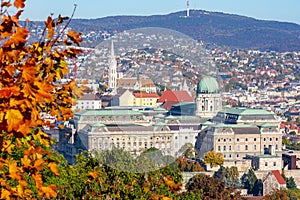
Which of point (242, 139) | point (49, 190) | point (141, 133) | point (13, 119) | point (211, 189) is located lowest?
point (242, 139)

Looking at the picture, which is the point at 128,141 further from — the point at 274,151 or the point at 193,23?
the point at 193,23

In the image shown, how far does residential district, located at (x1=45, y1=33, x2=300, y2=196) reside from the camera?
7.27 meters

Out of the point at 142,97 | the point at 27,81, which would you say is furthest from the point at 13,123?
the point at 142,97

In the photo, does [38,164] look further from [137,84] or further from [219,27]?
[219,27]

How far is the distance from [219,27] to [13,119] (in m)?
173

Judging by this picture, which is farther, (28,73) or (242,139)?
(242,139)

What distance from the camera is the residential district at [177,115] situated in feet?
23.8

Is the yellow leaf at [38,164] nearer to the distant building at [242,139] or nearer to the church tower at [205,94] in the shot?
the church tower at [205,94]

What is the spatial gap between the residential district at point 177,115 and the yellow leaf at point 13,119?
102cm

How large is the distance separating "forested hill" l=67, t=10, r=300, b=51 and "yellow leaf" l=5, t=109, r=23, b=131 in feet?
489

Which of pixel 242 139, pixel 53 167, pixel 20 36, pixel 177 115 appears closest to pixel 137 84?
pixel 177 115

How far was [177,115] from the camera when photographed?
23.5 ft

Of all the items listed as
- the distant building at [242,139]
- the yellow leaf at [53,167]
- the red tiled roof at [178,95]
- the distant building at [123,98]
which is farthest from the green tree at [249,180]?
the yellow leaf at [53,167]

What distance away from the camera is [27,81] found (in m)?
2.77
